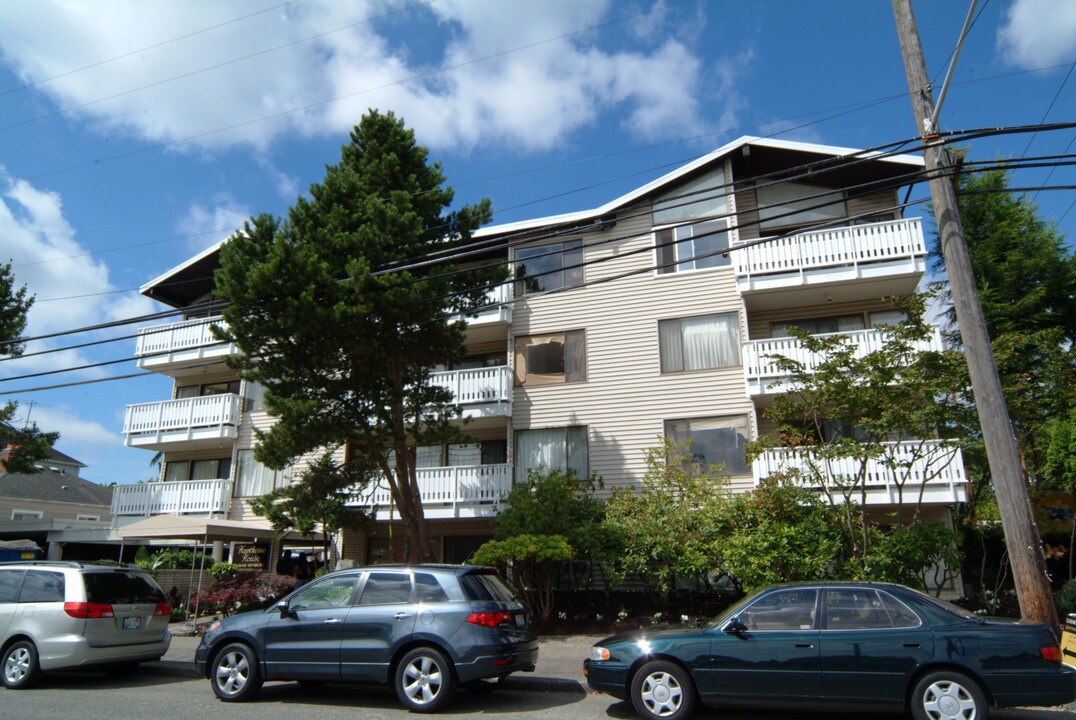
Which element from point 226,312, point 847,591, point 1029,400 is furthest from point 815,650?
point 226,312

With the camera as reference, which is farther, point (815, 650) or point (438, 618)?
point (438, 618)

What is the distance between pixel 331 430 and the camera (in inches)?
637

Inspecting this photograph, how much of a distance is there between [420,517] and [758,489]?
737 centimetres

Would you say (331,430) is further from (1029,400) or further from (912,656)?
(1029,400)

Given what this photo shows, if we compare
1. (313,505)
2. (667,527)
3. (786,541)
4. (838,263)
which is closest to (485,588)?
(786,541)

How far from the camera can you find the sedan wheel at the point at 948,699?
7184 mm

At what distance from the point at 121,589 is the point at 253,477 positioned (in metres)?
13.8

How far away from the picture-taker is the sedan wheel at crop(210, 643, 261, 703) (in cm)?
927

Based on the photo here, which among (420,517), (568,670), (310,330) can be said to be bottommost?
(568,670)

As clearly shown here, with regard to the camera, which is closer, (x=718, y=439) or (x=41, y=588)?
(x=41, y=588)

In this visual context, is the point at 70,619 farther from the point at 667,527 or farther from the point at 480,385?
the point at 480,385

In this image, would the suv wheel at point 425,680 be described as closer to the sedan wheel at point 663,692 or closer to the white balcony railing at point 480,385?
the sedan wheel at point 663,692

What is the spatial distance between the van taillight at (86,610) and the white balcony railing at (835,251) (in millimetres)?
15054

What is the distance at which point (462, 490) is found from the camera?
20.2 m
